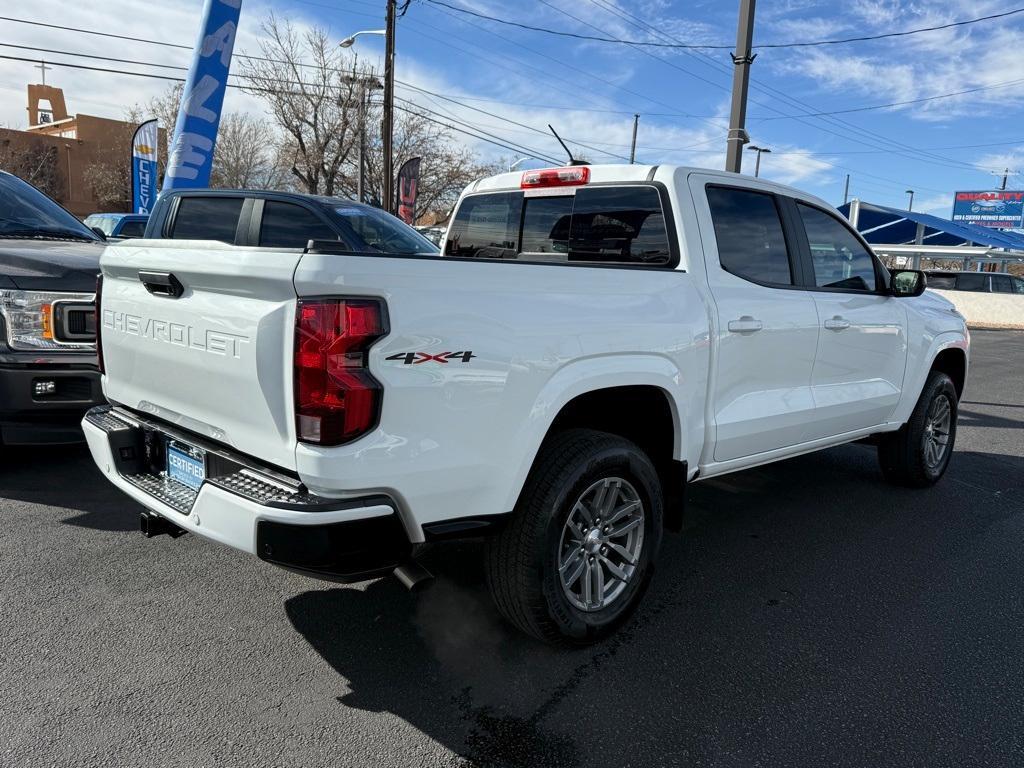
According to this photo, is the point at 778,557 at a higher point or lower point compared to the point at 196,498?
lower

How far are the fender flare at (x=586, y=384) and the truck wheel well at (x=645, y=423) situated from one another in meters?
0.06

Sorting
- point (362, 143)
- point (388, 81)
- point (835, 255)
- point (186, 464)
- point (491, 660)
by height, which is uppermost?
point (388, 81)

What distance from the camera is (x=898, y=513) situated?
4.86m

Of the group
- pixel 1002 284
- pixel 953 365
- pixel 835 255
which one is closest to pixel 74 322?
pixel 835 255

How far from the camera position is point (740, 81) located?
8008 millimetres

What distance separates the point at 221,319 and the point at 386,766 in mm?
1509

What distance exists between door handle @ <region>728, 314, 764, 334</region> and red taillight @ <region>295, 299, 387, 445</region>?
6.20 feet

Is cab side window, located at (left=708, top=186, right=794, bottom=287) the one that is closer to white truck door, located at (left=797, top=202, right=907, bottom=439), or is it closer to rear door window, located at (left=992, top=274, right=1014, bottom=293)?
white truck door, located at (left=797, top=202, right=907, bottom=439)

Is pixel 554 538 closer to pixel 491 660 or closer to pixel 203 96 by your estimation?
pixel 491 660

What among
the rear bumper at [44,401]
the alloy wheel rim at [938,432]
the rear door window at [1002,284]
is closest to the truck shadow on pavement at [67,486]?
the rear bumper at [44,401]

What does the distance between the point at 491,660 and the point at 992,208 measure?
233 feet

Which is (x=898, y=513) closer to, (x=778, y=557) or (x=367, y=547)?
(x=778, y=557)

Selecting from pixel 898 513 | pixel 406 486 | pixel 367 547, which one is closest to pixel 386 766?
pixel 367 547

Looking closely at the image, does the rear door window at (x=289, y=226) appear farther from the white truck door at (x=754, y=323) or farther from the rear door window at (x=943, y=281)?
the rear door window at (x=943, y=281)
